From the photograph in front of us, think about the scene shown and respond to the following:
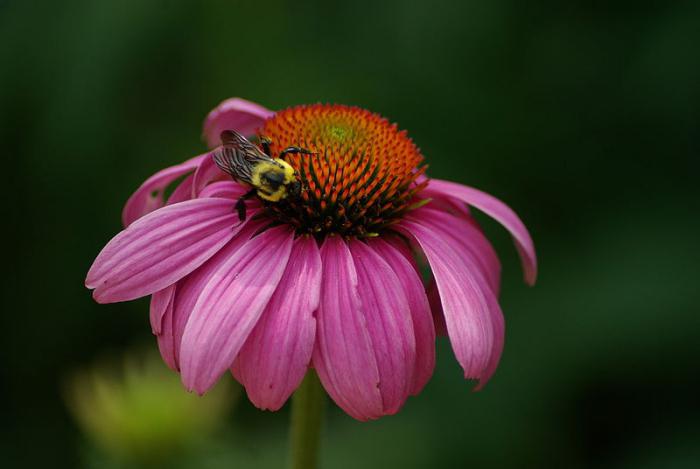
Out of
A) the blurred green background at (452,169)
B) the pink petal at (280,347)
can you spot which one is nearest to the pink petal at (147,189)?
the pink petal at (280,347)

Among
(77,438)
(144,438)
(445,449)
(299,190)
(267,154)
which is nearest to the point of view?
(299,190)

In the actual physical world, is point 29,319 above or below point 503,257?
below

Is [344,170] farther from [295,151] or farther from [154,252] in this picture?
[154,252]

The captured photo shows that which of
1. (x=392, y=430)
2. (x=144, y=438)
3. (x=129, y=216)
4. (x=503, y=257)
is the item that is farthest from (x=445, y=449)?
(x=129, y=216)

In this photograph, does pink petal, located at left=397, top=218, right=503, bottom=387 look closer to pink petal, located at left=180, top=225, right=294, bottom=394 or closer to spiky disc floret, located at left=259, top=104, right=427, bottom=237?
spiky disc floret, located at left=259, top=104, right=427, bottom=237


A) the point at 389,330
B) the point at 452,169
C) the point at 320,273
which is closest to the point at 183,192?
the point at 320,273

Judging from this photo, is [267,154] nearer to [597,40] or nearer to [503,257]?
[503,257]

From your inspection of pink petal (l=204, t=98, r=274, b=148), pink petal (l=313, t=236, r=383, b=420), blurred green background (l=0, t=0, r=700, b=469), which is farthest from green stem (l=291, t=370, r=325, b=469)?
blurred green background (l=0, t=0, r=700, b=469)
